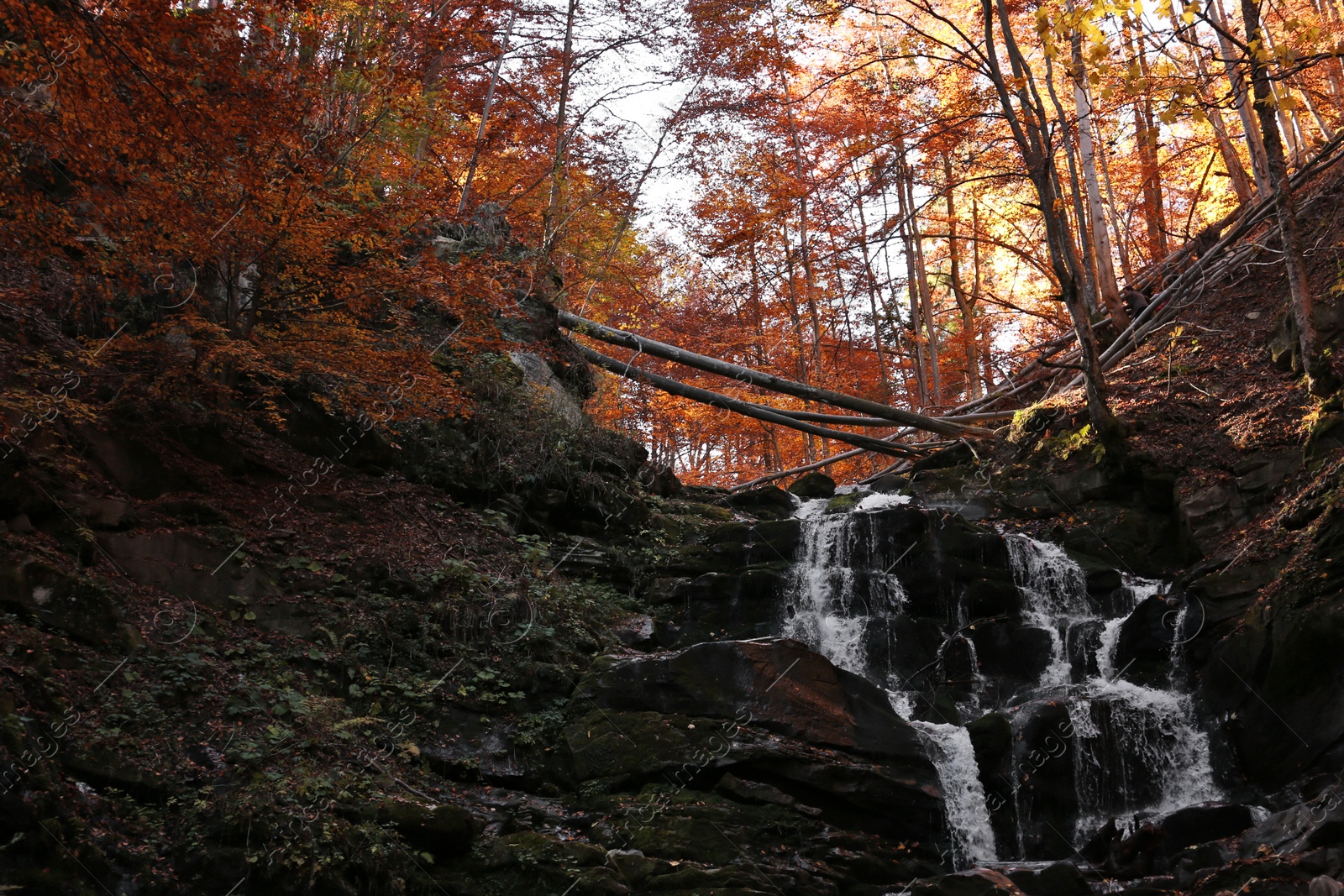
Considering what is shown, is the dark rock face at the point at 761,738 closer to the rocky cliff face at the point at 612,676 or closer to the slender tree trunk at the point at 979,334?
the rocky cliff face at the point at 612,676

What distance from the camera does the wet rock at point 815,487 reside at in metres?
15.6

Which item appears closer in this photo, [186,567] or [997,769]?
[186,567]

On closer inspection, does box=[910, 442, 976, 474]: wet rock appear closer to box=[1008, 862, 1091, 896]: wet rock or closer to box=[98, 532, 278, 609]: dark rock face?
box=[1008, 862, 1091, 896]: wet rock

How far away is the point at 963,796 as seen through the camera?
812 centimetres

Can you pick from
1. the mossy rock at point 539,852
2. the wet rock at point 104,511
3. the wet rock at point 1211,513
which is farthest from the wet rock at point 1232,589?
the wet rock at point 104,511

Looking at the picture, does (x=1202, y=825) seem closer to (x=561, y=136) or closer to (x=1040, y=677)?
(x=1040, y=677)

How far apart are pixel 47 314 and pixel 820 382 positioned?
16480mm

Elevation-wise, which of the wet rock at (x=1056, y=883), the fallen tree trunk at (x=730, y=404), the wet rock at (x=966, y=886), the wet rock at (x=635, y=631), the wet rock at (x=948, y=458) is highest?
the fallen tree trunk at (x=730, y=404)

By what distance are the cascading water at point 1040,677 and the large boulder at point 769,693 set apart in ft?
2.18

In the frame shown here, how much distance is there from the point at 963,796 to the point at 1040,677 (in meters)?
2.69

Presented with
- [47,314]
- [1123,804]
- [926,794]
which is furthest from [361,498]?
[1123,804]

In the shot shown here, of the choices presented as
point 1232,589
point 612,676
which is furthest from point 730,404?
point 1232,589

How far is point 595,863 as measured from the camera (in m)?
6.12

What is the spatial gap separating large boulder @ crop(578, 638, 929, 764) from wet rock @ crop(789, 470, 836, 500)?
7.06m
